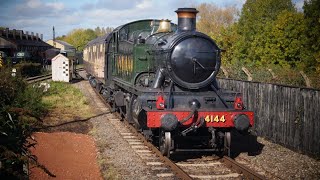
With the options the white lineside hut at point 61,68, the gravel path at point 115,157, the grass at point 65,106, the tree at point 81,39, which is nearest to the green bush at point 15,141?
the gravel path at point 115,157

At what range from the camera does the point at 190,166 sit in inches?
328

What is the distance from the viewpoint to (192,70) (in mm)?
9125

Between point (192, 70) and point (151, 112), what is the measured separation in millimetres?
1651

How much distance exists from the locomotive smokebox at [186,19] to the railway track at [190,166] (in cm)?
322

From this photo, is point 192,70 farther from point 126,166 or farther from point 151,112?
point 126,166

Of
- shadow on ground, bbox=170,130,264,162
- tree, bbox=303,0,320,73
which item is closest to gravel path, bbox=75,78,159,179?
shadow on ground, bbox=170,130,264,162

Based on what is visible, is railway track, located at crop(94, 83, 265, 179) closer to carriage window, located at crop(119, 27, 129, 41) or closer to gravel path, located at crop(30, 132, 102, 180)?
gravel path, located at crop(30, 132, 102, 180)

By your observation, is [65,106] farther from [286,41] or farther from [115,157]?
[286,41]

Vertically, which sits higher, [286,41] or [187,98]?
[286,41]

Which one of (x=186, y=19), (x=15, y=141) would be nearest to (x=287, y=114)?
(x=186, y=19)

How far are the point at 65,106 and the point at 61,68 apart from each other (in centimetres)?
1229

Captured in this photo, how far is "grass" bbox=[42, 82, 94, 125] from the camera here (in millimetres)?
14420

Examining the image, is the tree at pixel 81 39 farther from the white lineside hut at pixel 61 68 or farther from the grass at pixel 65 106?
the grass at pixel 65 106

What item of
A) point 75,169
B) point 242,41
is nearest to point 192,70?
point 75,169
